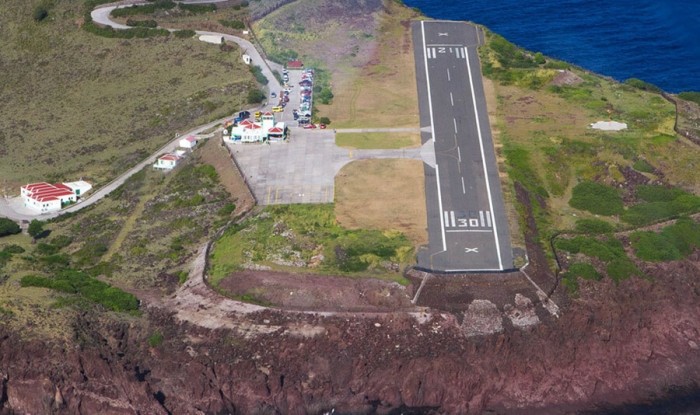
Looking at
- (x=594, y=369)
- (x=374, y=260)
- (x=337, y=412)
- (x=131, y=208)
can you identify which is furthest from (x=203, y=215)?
(x=594, y=369)

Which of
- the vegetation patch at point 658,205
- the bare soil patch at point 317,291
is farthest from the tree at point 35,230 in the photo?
the vegetation patch at point 658,205

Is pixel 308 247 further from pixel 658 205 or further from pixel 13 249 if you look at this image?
pixel 658 205

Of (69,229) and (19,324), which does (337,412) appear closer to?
(19,324)

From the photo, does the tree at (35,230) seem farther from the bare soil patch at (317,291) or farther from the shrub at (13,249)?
the bare soil patch at (317,291)

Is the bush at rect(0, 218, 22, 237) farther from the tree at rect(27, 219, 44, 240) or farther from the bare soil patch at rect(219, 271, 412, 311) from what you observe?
→ the bare soil patch at rect(219, 271, 412, 311)

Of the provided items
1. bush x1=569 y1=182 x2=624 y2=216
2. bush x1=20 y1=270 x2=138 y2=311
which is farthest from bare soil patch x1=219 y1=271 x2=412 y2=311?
bush x1=569 y1=182 x2=624 y2=216

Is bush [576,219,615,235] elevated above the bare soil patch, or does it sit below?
below
